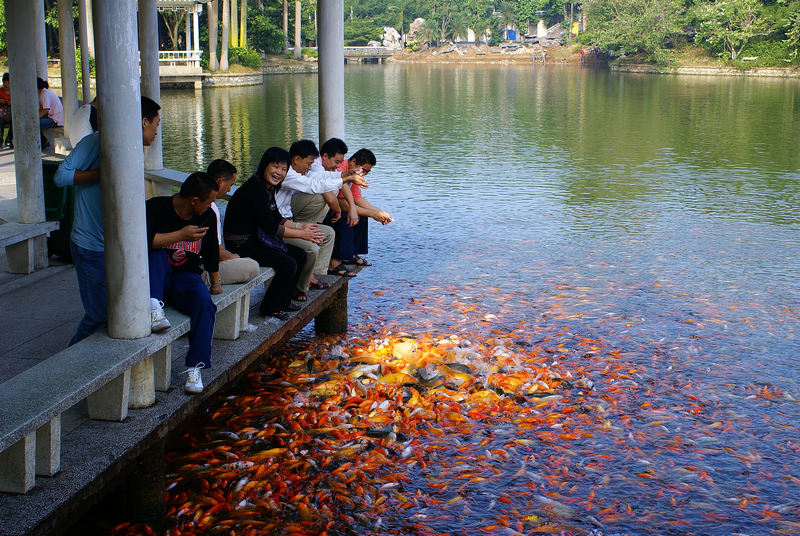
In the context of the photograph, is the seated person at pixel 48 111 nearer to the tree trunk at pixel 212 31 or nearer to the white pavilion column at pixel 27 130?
the white pavilion column at pixel 27 130

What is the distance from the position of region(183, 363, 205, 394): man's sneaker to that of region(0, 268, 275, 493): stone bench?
0.42ft

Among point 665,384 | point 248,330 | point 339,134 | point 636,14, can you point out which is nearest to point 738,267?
point 665,384

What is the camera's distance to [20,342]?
20.6 feet

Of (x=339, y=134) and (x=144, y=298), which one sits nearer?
(x=144, y=298)

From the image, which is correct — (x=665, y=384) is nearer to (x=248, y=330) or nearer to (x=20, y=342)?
(x=248, y=330)

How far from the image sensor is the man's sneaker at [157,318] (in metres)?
5.21

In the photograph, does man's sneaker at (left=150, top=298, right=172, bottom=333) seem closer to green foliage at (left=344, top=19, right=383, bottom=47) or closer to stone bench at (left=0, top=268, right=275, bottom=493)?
stone bench at (left=0, top=268, right=275, bottom=493)

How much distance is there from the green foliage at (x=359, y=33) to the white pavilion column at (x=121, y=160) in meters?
106

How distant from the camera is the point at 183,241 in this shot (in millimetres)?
5668

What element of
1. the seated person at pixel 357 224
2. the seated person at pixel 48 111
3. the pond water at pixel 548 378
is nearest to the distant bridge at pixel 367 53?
the pond water at pixel 548 378

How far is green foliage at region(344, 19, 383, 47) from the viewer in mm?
108731

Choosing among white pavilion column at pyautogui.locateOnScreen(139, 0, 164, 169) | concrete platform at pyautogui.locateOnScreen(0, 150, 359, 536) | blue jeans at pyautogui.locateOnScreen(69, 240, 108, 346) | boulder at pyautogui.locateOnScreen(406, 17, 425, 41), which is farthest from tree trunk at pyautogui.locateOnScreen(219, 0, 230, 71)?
boulder at pyautogui.locateOnScreen(406, 17, 425, 41)

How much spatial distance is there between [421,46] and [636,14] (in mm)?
44668

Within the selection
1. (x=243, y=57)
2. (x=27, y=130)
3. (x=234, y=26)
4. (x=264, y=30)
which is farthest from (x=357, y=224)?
(x=264, y=30)
